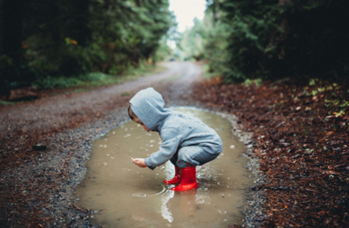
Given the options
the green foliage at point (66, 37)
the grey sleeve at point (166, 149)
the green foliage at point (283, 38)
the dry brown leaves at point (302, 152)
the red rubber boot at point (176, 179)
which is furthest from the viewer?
the green foliage at point (66, 37)

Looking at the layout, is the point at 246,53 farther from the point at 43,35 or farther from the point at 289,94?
the point at 43,35

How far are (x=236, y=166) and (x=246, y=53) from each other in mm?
7081

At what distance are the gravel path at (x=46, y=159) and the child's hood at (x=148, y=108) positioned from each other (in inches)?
46.8

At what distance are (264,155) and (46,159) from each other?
3522 millimetres

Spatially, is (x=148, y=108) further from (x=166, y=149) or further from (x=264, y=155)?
(x=264, y=155)

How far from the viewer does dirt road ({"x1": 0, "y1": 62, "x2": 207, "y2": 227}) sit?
2.25 meters

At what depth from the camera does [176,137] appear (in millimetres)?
2672

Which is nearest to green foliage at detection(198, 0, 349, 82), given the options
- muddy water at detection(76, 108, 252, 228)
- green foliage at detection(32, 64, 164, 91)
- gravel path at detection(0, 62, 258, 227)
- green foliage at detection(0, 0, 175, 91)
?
muddy water at detection(76, 108, 252, 228)

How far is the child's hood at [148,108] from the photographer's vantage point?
2.69 m

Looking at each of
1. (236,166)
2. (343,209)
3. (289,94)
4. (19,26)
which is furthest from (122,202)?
(19,26)

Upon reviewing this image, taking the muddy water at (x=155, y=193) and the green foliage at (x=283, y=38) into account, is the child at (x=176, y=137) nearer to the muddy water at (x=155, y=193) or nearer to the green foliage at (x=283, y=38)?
the muddy water at (x=155, y=193)

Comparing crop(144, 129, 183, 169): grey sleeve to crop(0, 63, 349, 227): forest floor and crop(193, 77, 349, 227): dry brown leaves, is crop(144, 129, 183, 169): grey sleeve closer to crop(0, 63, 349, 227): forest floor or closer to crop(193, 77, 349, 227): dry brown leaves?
crop(0, 63, 349, 227): forest floor

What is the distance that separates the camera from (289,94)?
20.5ft

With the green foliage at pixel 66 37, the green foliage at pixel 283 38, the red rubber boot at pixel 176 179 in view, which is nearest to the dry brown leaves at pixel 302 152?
the green foliage at pixel 283 38
